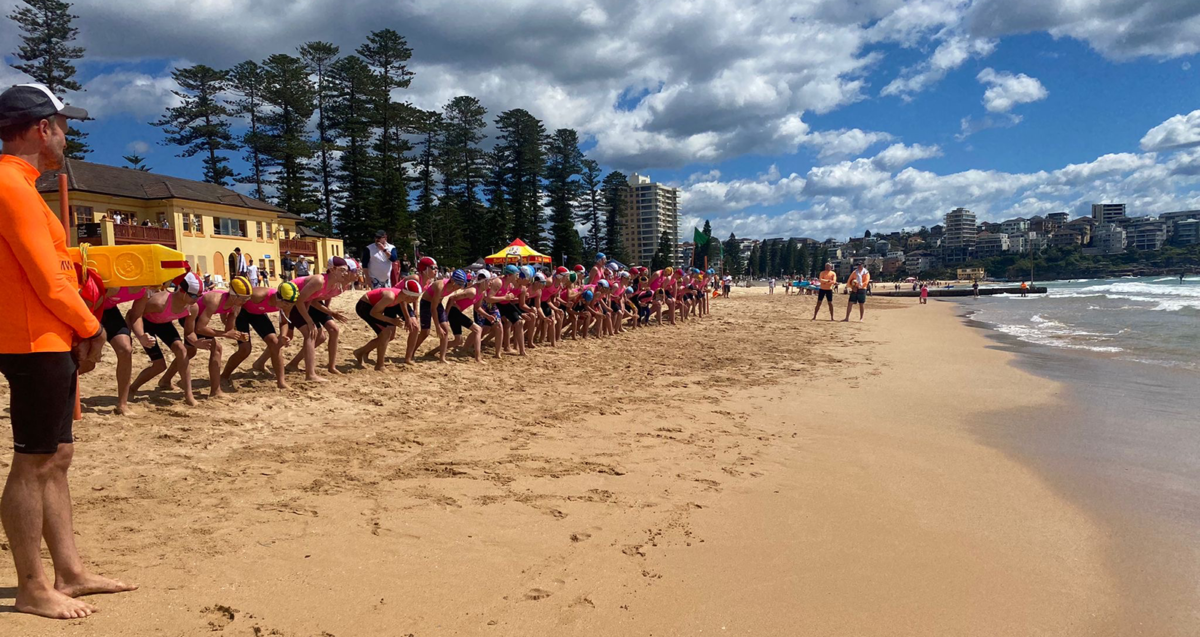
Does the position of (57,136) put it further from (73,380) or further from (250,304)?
(250,304)

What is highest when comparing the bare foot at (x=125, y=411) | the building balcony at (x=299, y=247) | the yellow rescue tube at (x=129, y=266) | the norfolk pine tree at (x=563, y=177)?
the norfolk pine tree at (x=563, y=177)

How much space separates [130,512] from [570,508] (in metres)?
2.64

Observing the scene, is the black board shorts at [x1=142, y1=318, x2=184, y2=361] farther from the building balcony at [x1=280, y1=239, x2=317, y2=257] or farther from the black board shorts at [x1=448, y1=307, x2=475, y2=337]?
the building balcony at [x1=280, y1=239, x2=317, y2=257]

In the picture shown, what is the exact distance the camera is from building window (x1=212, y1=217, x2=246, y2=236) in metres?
33.4

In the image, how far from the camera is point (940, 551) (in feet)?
11.3

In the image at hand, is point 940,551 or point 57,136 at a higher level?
point 57,136

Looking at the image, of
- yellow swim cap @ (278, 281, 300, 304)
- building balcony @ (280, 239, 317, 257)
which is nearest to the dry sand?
yellow swim cap @ (278, 281, 300, 304)

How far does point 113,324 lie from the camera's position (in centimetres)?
596

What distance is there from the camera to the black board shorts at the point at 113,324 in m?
5.89

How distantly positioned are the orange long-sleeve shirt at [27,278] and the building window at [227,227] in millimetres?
36003

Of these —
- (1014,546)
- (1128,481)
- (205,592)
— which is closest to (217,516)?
(205,592)

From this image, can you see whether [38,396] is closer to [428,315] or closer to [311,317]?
[311,317]

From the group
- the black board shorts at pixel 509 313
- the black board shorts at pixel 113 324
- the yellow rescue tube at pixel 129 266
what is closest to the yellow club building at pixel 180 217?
the black board shorts at pixel 509 313

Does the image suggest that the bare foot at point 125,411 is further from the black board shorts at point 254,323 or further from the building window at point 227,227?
the building window at point 227,227
